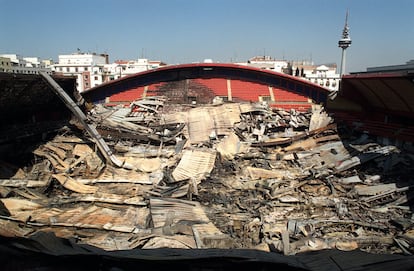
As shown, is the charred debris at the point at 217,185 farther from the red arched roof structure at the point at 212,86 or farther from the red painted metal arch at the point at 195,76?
the red painted metal arch at the point at 195,76

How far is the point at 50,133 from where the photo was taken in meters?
15.1

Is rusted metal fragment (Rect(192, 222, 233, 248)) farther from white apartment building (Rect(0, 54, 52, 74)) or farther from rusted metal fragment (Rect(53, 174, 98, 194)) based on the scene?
white apartment building (Rect(0, 54, 52, 74))

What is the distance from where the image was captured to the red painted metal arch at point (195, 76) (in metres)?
22.2

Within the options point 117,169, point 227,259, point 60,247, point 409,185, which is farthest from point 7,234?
point 409,185

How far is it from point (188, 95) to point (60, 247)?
1892 centimetres

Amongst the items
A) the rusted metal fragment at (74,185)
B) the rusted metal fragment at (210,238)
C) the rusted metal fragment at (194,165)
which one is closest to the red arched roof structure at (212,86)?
the rusted metal fragment at (194,165)

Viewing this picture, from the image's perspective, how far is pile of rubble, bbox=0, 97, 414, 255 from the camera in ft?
25.8

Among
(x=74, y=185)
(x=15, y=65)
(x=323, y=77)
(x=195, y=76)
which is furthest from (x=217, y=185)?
(x=15, y=65)

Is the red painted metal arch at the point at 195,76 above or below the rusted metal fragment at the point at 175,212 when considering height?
above

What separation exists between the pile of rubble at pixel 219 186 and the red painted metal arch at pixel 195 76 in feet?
17.6

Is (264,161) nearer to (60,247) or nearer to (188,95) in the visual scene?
(188,95)

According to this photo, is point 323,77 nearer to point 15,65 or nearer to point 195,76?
point 195,76

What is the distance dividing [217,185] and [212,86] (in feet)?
41.0

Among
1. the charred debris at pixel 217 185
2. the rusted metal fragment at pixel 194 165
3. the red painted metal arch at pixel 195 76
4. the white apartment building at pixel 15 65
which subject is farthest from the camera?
the white apartment building at pixel 15 65
